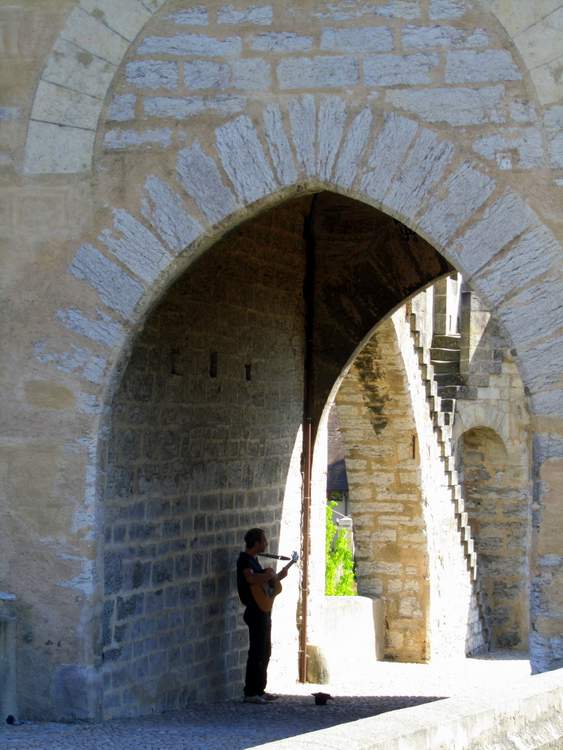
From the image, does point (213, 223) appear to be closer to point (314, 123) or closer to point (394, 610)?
point (314, 123)

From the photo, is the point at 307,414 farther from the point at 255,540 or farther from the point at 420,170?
the point at 420,170

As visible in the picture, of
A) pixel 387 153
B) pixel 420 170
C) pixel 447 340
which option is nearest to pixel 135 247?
pixel 387 153

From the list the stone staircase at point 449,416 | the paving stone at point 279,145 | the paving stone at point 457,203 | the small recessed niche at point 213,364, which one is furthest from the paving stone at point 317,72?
the stone staircase at point 449,416

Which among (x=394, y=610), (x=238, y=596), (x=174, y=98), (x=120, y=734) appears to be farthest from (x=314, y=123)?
(x=394, y=610)

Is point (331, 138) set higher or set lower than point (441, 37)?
lower

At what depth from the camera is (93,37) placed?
21.9 feet

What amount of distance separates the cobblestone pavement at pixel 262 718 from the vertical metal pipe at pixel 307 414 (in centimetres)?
53

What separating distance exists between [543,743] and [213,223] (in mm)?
3070

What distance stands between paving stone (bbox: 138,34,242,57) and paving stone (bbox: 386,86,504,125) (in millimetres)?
783

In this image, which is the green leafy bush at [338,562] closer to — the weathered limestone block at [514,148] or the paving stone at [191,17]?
the paving stone at [191,17]

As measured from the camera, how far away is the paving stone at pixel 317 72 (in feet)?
21.0

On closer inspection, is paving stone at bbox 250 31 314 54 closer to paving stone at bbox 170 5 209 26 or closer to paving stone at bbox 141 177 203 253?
paving stone at bbox 170 5 209 26

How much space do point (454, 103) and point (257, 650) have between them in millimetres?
4216

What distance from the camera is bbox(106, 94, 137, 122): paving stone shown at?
6.64 metres
